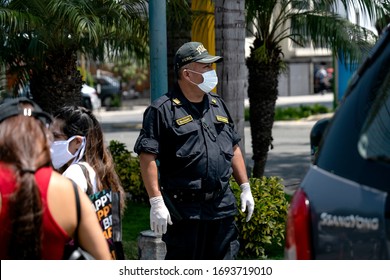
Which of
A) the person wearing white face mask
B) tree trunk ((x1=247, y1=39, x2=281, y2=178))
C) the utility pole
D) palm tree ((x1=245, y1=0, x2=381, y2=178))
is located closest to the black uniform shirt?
the person wearing white face mask

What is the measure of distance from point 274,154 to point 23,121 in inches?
612

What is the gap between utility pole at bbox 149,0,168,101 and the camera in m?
7.12

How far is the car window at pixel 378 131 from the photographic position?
10.9ft

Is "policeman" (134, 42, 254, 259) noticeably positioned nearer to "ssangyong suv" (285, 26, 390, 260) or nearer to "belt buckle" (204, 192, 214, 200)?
"belt buckle" (204, 192, 214, 200)

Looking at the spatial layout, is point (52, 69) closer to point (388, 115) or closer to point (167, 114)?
point (167, 114)

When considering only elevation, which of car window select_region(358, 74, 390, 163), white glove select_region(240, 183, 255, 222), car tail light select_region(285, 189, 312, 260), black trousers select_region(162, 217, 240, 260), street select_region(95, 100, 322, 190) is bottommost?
street select_region(95, 100, 322, 190)

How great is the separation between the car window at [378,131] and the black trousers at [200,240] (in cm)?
216

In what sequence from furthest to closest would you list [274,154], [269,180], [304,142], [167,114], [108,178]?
[304,142]
[274,154]
[269,180]
[167,114]
[108,178]

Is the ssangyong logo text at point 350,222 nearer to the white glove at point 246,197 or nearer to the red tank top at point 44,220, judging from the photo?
the red tank top at point 44,220

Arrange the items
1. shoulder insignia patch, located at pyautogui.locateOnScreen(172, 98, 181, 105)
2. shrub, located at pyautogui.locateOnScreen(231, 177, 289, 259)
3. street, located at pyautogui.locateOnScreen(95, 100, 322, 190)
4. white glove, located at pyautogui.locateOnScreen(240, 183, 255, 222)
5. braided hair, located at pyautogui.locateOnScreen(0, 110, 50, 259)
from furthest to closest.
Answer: street, located at pyautogui.locateOnScreen(95, 100, 322, 190), shrub, located at pyautogui.locateOnScreen(231, 177, 289, 259), white glove, located at pyautogui.locateOnScreen(240, 183, 255, 222), shoulder insignia patch, located at pyautogui.locateOnScreen(172, 98, 181, 105), braided hair, located at pyautogui.locateOnScreen(0, 110, 50, 259)

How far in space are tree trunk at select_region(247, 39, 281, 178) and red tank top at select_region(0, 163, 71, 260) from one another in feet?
28.4

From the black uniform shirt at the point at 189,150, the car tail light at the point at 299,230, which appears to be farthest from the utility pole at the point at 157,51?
the car tail light at the point at 299,230
